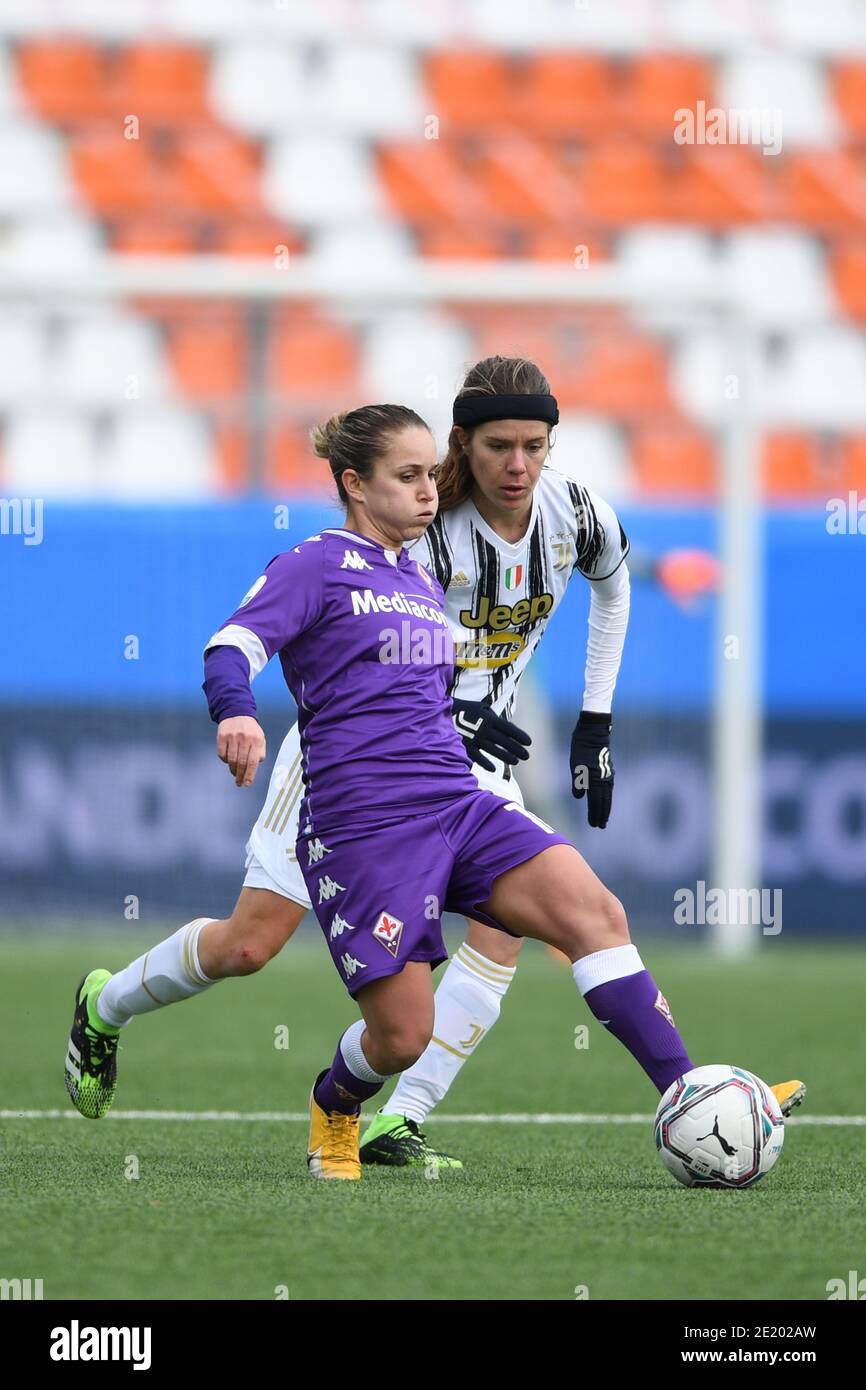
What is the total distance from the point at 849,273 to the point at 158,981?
10.9m

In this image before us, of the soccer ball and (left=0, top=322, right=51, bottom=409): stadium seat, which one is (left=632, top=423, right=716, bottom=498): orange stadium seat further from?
the soccer ball

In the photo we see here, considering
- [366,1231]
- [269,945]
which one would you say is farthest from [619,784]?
[366,1231]

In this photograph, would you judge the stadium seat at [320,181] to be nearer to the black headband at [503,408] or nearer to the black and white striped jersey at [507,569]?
the black and white striped jersey at [507,569]

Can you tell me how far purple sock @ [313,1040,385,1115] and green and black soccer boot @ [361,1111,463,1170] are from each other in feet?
0.84

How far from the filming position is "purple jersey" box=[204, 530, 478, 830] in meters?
4.21

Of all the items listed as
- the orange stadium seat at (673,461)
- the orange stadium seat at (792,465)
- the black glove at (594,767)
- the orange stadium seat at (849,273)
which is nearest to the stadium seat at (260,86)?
the orange stadium seat at (849,273)

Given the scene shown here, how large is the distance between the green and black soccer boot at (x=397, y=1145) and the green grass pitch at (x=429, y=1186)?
0.11 metres

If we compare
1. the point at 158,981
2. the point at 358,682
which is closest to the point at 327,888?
the point at 358,682

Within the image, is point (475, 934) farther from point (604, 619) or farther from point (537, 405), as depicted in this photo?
point (537, 405)

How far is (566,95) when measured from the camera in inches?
587

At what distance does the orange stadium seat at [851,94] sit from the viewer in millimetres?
15195

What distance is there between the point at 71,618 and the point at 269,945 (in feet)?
19.7

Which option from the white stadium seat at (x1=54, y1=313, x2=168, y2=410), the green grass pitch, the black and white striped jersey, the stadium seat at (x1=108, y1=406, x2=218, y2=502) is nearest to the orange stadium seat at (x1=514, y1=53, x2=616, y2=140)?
the white stadium seat at (x1=54, y1=313, x2=168, y2=410)

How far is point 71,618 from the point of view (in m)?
10.5
